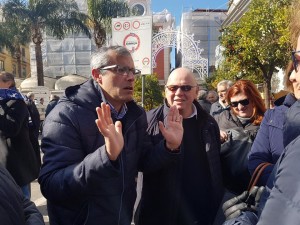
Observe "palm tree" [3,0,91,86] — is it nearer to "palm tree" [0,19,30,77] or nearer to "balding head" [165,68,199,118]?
"palm tree" [0,19,30,77]

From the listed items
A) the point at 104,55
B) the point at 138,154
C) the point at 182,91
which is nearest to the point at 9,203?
the point at 138,154

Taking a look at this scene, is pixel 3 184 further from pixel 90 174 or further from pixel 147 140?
pixel 147 140

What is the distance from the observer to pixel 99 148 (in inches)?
72.1

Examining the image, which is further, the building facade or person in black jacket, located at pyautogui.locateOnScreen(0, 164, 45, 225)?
the building facade

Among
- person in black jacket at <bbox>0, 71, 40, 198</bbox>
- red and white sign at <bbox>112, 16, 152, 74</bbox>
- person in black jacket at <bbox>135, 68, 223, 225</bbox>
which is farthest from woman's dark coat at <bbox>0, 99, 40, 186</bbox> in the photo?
red and white sign at <bbox>112, 16, 152, 74</bbox>

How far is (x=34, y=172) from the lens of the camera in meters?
3.57

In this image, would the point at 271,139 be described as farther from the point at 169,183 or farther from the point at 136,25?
the point at 136,25

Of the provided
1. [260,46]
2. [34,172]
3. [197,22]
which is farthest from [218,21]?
[34,172]

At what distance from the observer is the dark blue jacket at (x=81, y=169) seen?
6.01 ft

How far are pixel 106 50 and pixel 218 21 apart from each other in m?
40.4

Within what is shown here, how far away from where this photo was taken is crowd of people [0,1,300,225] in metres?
1.71

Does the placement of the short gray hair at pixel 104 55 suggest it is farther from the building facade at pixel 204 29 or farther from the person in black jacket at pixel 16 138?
the building facade at pixel 204 29

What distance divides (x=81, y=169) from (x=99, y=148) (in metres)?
0.14

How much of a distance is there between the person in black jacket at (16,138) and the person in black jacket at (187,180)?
4.16 feet
